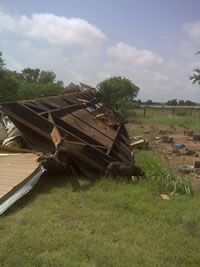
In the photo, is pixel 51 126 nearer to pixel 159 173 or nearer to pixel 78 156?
pixel 78 156

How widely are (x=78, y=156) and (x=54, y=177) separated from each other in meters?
0.74

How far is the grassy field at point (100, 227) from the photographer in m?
2.50

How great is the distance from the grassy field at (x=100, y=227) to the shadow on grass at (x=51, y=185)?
0.02 metres

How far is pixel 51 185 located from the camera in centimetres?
438

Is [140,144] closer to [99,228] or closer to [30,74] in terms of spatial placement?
[99,228]

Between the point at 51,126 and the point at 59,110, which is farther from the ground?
the point at 59,110

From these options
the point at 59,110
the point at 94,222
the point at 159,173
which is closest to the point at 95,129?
the point at 59,110

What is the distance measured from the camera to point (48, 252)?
254 cm

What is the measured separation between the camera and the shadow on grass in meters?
3.59

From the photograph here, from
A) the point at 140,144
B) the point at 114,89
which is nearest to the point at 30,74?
the point at 114,89

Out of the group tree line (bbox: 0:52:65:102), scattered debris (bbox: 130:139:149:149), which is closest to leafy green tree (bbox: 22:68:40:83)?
tree line (bbox: 0:52:65:102)

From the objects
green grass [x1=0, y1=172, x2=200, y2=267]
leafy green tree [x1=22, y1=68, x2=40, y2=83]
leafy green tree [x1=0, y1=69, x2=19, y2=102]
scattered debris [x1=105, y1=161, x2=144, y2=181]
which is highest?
leafy green tree [x1=22, y1=68, x2=40, y2=83]

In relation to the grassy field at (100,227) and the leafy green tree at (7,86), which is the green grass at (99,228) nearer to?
the grassy field at (100,227)

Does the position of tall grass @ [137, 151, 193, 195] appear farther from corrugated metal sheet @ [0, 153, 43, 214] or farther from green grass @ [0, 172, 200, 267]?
corrugated metal sheet @ [0, 153, 43, 214]
